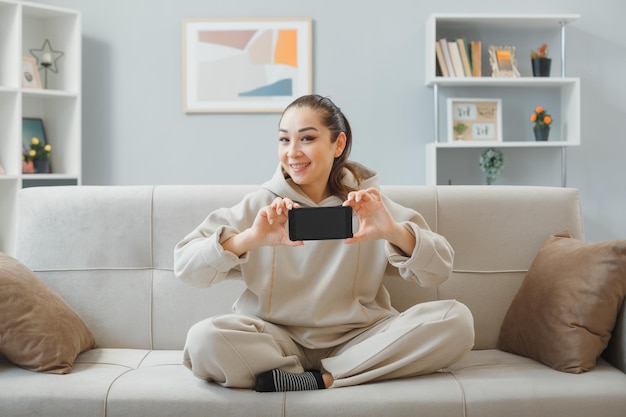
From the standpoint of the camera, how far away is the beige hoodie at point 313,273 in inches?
79.6

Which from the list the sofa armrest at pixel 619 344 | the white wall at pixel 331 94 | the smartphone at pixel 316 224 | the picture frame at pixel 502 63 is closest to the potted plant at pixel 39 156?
the white wall at pixel 331 94

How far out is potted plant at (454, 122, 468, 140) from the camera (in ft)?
13.4

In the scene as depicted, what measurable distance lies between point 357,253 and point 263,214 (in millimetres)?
346

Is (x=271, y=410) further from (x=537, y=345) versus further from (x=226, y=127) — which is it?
(x=226, y=127)

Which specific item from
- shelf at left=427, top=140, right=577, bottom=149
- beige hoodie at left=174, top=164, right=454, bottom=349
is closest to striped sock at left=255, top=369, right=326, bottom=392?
beige hoodie at left=174, top=164, right=454, bottom=349

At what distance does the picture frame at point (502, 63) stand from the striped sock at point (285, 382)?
262 cm

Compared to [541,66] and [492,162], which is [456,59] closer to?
[541,66]

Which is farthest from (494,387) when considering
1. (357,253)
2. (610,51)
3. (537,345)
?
(610,51)

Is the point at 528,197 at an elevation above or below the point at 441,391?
above

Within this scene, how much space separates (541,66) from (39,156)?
8.74 ft

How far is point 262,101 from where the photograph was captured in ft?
13.8

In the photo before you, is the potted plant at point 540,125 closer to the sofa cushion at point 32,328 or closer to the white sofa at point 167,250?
the white sofa at point 167,250

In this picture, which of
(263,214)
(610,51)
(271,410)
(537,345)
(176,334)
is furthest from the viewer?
(610,51)

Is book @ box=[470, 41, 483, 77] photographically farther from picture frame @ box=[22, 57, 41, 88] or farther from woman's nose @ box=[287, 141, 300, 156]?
picture frame @ box=[22, 57, 41, 88]
